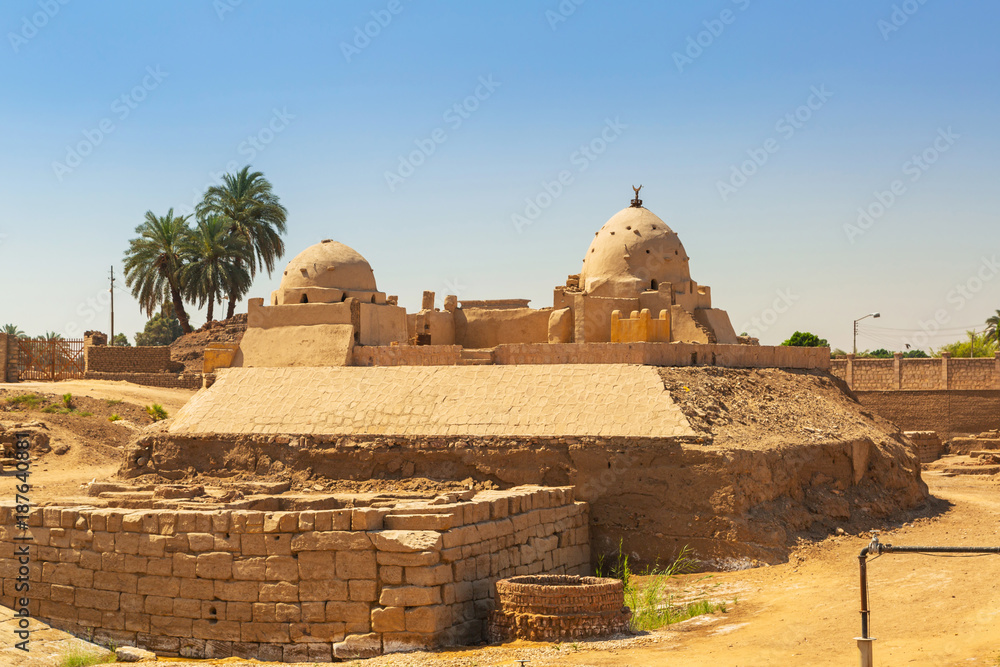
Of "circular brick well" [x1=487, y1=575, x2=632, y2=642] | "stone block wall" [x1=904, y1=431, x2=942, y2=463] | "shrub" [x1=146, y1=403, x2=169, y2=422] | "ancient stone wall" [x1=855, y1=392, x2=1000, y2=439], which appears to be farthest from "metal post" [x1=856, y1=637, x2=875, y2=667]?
"ancient stone wall" [x1=855, y1=392, x2=1000, y2=439]

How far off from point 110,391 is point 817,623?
22.8 m

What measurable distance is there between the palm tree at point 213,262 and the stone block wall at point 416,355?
19.1 m

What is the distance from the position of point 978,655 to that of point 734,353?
10775mm

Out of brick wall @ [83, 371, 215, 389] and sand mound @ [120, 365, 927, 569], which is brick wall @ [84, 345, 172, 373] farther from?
sand mound @ [120, 365, 927, 569]

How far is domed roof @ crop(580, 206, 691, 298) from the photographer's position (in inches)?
872

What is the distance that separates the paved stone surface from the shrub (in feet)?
26.5

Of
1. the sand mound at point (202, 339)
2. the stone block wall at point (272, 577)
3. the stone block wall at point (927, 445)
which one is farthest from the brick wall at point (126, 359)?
the stone block wall at point (927, 445)

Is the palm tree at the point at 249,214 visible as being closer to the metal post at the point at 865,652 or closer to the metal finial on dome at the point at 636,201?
the metal finial on dome at the point at 636,201

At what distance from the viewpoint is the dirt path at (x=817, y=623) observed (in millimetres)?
9016

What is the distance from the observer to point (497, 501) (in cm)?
1158

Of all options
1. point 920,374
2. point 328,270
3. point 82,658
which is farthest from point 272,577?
point 920,374

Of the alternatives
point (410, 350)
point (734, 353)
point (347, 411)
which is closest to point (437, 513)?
point (347, 411)

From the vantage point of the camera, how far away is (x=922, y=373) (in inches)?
1292

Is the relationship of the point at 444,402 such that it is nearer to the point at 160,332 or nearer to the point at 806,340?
the point at 806,340
